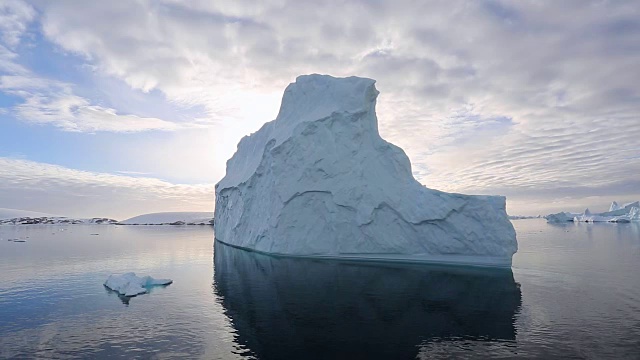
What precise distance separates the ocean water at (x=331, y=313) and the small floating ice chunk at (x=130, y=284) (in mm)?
486

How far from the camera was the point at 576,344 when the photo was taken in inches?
440

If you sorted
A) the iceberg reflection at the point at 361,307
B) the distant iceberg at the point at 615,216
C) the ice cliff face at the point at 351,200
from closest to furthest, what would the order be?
the iceberg reflection at the point at 361,307 → the ice cliff face at the point at 351,200 → the distant iceberg at the point at 615,216

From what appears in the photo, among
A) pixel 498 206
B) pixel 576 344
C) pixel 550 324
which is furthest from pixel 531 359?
pixel 498 206

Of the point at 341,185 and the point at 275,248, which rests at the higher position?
the point at 341,185

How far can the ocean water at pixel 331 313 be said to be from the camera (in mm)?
10945

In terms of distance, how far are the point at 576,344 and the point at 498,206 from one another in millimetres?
16481

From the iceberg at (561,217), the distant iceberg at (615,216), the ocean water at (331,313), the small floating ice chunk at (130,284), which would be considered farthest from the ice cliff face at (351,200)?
the iceberg at (561,217)

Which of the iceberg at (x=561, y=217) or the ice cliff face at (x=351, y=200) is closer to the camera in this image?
the ice cliff face at (x=351, y=200)

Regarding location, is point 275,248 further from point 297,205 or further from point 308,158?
point 308,158

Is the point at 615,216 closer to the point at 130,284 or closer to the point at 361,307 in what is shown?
the point at 361,307

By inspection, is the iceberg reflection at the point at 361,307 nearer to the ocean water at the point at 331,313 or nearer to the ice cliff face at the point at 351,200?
the ocean water at the point at 331,313

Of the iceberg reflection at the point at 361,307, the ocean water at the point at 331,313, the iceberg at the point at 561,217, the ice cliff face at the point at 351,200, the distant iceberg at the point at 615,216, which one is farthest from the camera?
the iceberg at the point at 561,217

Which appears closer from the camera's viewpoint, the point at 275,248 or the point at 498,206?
the point at 498,206

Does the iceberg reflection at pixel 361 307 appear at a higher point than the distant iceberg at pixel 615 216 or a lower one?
lower
